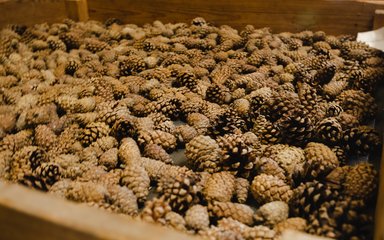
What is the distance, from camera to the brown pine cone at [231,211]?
879 millimetres

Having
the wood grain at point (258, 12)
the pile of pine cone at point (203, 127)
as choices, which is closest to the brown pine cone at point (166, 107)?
the pile of pine cone at point (203, 127)

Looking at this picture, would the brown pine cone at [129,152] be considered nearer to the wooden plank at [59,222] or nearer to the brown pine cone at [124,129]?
the brown pine cone at [124,129]

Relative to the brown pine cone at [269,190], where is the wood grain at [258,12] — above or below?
above

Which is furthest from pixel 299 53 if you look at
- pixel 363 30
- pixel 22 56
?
pixel 22 56

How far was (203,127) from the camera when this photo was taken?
1.20 meters

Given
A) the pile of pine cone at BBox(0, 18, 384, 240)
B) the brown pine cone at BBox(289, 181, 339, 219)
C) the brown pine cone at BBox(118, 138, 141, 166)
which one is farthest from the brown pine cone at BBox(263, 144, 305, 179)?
the brown pine cone at BBox(118, 138, 141, 166)

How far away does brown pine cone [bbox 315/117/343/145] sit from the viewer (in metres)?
1.11

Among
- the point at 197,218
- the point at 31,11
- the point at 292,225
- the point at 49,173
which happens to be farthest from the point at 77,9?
the point at 292,225

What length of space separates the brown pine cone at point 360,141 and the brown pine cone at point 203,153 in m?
0.35

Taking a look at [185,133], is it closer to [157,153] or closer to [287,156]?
[157,153]

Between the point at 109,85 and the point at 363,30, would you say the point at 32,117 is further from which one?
the point at 363,30

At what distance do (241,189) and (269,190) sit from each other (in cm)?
7

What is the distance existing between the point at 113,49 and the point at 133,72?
27 centimetres

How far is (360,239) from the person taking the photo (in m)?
0.78
